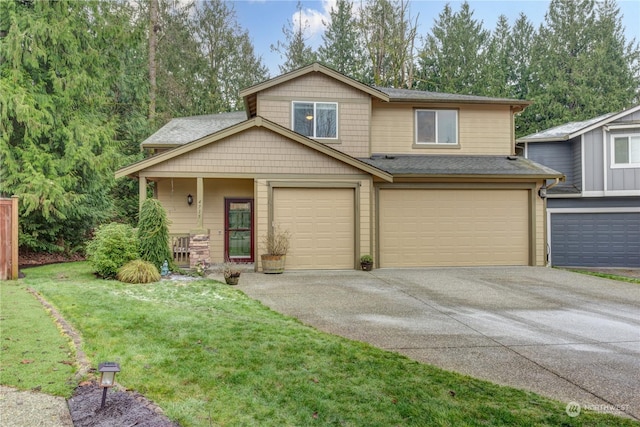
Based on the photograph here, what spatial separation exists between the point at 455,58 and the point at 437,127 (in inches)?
606

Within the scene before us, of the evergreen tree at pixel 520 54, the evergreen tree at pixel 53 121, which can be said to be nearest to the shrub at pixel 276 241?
the evergreen tree at pixel 53 121

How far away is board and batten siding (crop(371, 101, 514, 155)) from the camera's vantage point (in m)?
13.4

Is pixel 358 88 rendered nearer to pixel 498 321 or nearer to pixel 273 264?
pixel 273 264

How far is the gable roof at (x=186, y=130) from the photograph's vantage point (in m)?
13.2

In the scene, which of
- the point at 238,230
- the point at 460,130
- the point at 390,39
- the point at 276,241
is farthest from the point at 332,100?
the point at 390,39

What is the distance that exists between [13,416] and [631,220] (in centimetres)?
1716

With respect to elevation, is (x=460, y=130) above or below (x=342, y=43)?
below

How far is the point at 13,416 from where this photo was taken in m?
2.90

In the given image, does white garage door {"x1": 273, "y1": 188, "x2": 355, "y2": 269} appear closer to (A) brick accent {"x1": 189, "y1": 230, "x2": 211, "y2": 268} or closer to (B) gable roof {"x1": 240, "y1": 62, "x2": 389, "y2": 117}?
(A) brick accent {"x1": 189, "y1": 230, "x2": 211, "y2": 268}

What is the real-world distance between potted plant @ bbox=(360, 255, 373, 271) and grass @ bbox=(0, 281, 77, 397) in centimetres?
727

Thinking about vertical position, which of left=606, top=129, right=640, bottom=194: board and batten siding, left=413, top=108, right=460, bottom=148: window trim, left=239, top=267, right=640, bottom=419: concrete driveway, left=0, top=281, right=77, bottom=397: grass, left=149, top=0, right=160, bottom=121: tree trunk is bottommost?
left=239, top=267, right=640, bottom=419: concrete driveway

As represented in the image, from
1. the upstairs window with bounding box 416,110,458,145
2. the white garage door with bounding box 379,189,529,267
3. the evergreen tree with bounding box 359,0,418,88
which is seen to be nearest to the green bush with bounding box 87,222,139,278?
the white garage door with bounding box 379,189,529,267

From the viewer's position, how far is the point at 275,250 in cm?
1062

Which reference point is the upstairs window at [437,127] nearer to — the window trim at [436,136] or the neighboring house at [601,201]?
the window trim at [436,136]
